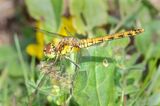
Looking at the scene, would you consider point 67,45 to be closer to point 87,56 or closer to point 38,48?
point 87,56

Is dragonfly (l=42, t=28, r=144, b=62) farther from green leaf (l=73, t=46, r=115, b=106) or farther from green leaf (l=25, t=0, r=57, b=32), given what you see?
green leaf (l=25, t=0, r=57, b=32)

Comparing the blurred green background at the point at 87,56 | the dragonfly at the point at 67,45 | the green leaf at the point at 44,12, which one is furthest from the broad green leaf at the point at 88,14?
the dragonfly at the point at 67,45

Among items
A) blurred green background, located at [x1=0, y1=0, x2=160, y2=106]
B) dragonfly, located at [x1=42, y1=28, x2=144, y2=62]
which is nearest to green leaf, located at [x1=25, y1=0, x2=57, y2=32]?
blurred green background, located at [x1=0, y1=0, x2=160, y2=106]

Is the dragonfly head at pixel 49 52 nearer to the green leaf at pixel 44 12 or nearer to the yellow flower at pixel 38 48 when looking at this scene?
the green leaf at pixel 44 12

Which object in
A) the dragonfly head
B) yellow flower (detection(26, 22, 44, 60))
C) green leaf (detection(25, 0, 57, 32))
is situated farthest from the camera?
yellow flower (detection(26, 22, 44, 60))

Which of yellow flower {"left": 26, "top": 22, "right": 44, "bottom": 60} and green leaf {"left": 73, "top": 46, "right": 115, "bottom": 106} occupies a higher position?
yellow flower {"left": 26, "top": 22, "right": 44, "bottom": 60}

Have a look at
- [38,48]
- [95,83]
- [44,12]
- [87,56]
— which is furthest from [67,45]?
[38,48]

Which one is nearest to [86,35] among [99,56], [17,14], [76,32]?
[76,32]
